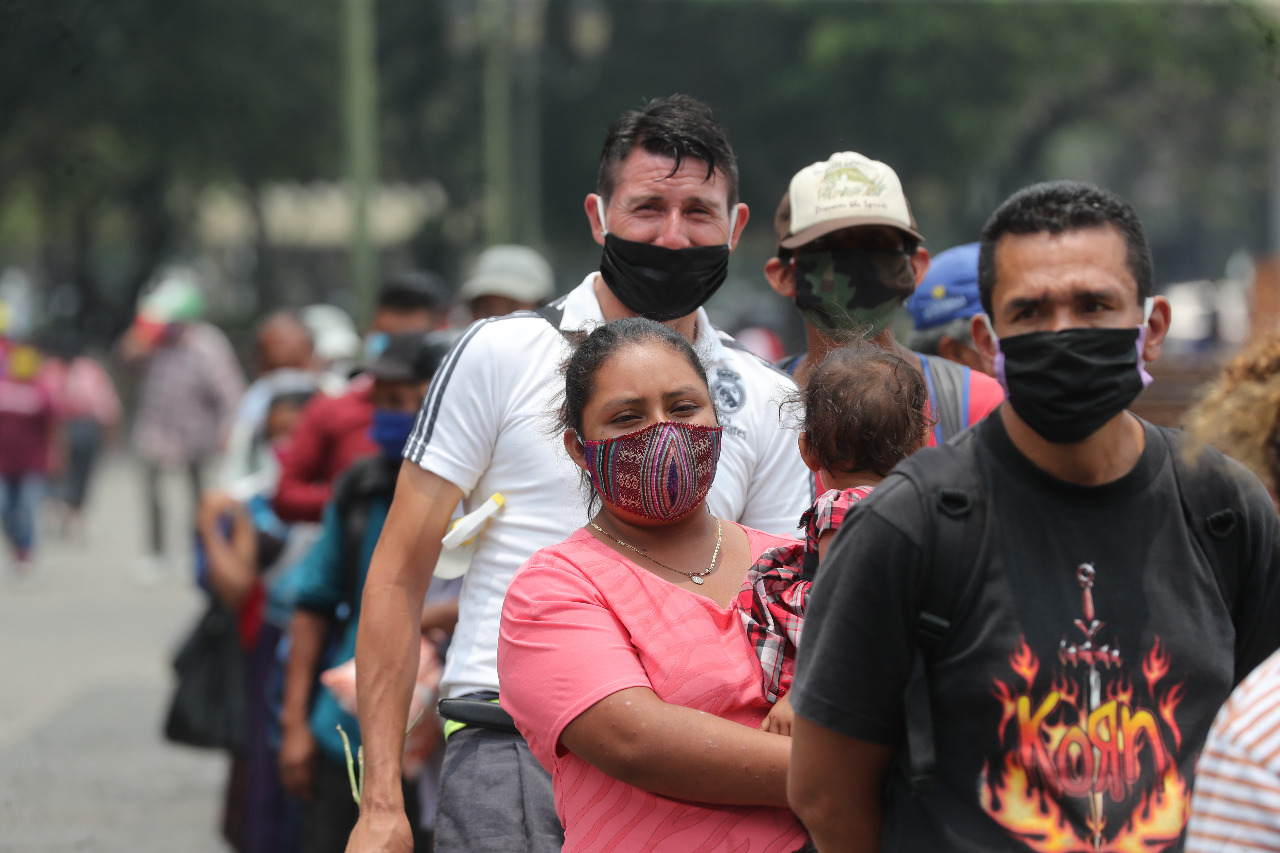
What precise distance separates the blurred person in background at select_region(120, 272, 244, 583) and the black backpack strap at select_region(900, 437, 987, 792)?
11931 mm

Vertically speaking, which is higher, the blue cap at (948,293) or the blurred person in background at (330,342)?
the blue cap at (948,293)

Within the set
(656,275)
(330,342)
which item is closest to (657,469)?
(656,275)

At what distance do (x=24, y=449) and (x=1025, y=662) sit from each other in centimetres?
1411

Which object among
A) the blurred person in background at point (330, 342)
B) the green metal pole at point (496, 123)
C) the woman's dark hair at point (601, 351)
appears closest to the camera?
the woman's dark hair at point (601, 351)

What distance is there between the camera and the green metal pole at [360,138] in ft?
34.8

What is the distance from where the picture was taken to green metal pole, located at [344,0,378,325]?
10.6 m

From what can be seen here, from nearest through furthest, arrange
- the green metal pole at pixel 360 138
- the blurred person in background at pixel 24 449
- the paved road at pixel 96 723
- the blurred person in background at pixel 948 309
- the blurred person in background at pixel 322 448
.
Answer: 1. the blurred person in background at pixel 948 309
2. the blurred person in background at pixel 322 448
3. the paved road at pixel 96 723
4. the green metal pole at pixel 360 138
5. the blurred person in background at pixel 24 449

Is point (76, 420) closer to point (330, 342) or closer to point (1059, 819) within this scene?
point (330, 342)

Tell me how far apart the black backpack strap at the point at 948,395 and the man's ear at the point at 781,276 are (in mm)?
352

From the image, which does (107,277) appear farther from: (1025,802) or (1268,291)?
(1025,802)

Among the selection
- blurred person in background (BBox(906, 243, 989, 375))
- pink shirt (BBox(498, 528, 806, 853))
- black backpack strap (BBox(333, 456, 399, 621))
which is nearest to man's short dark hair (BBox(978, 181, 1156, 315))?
pink shirt (BBox(498, 528, 806, 853))

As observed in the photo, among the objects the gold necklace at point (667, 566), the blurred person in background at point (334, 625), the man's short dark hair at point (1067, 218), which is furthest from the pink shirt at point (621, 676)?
the blurred person in background at point (334, 625)

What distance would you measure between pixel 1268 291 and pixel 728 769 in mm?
5672

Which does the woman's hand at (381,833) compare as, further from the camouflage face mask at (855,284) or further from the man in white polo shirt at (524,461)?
the camouflage face mask at (855,284)
